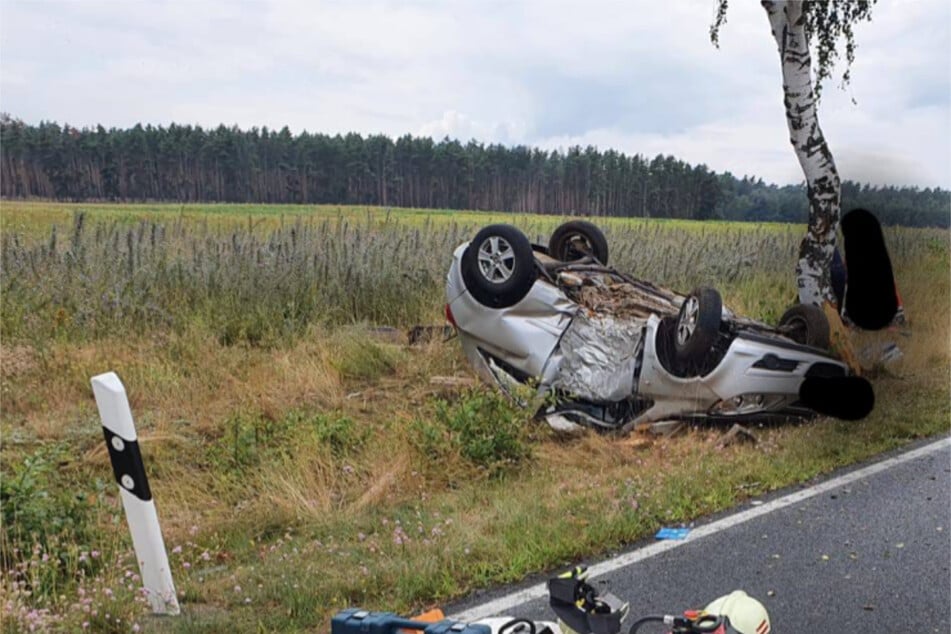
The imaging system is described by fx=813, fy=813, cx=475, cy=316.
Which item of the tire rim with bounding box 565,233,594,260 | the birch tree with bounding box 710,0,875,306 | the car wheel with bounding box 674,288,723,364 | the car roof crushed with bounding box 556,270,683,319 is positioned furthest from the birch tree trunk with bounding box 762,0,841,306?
the car wheel with bounding box 674,288,723,364

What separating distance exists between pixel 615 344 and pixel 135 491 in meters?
3.73

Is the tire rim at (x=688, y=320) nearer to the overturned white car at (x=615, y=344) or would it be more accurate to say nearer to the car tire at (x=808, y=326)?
the overturned white car at (x=615, y=344)

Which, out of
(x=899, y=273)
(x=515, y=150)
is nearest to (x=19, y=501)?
(x=899, y=273)

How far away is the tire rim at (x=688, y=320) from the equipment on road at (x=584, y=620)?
3.72 metres

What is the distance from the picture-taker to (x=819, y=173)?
309 inches

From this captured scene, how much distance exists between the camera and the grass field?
11.9ft

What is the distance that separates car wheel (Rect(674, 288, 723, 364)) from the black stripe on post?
351cm

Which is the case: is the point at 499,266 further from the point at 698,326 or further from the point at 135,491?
the point at 135,491

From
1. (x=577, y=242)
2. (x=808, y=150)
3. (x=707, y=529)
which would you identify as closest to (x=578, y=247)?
(x=577, y=242)

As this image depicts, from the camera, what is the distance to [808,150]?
784 cm

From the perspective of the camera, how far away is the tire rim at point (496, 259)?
640 centimetres

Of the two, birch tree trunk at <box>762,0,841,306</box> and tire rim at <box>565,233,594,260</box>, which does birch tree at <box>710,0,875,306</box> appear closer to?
birch tree trunk at <box>762,0,841,306</box>

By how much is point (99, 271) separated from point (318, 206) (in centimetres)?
327

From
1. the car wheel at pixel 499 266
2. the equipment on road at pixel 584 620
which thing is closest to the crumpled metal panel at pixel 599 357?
the car wheel at pixel 499 266
